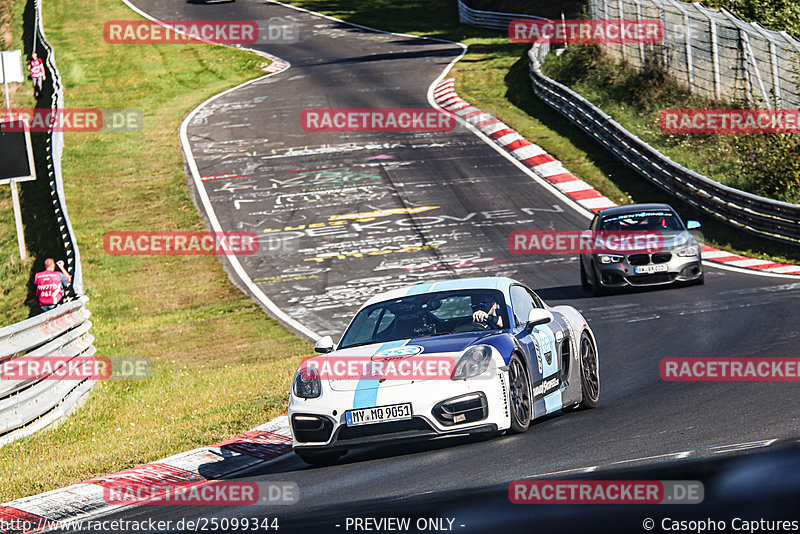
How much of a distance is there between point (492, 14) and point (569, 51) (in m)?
12.5

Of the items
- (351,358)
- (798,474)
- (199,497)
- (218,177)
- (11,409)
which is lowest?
(218,177)

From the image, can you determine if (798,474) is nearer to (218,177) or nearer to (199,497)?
(199,497)

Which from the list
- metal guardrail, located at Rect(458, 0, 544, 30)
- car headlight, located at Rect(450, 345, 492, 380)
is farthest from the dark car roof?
metal guardrail, located at Rect(458, 0, 544, 30)

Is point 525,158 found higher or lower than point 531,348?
lower

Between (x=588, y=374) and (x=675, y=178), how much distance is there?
54.2 feet

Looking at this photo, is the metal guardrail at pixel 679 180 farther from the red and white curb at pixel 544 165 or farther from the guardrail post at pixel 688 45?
the guardrail post at pixel 688 45

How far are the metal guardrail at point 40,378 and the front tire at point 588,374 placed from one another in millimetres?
5564

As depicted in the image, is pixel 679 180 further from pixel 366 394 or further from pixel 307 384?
pixel 366 394

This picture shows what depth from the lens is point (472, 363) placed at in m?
8.27

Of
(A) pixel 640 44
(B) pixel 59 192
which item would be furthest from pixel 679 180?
(B) pixel 59 192

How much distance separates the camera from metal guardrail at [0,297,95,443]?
10984 millimetres

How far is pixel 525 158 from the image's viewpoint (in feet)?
101

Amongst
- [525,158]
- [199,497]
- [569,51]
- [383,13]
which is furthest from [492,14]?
[199,497]

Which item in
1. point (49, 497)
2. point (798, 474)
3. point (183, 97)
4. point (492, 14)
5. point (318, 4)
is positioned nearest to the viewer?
point (798, 474)
